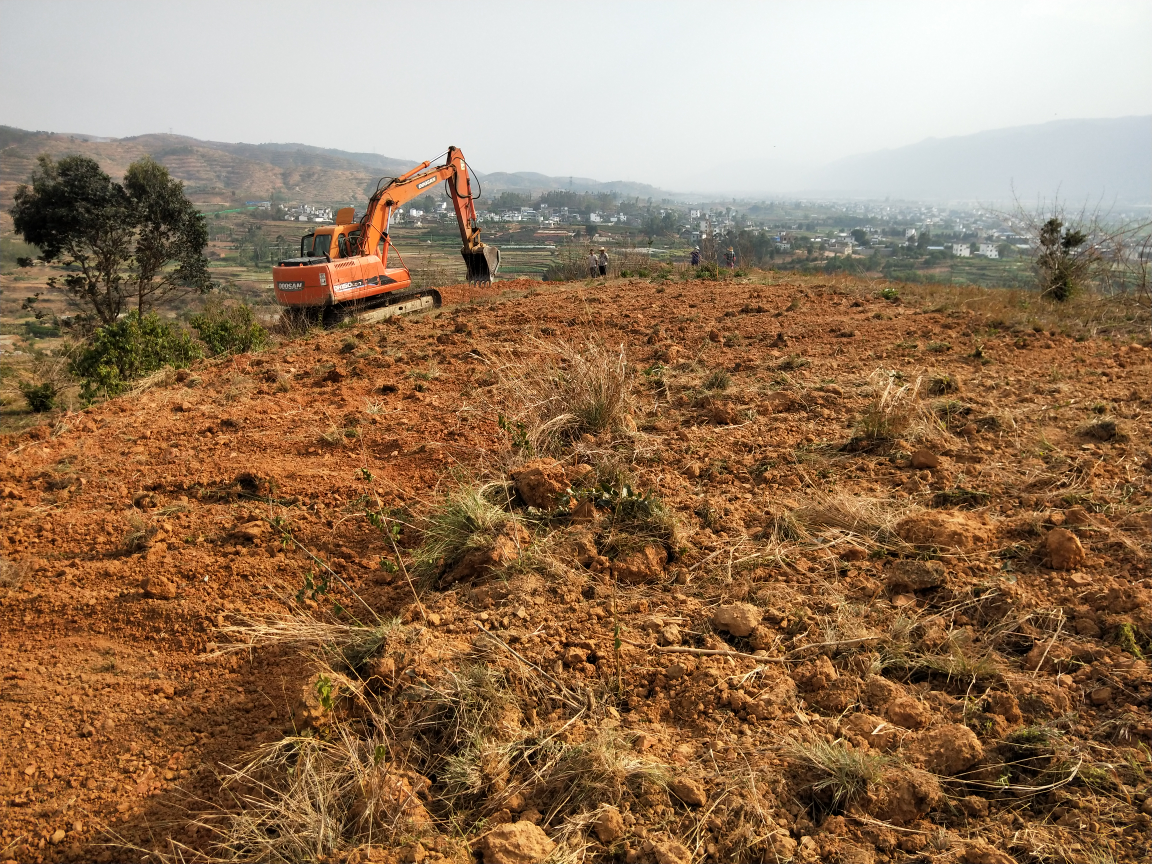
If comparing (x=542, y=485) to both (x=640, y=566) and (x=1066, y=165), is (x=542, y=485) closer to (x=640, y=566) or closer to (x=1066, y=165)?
(x=640, y=566)

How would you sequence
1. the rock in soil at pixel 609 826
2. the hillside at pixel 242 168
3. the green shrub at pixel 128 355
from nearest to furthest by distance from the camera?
the rock in soil at pixel 609 826, the green shrub at pixel 128 355, the hillside at pixel 242 168

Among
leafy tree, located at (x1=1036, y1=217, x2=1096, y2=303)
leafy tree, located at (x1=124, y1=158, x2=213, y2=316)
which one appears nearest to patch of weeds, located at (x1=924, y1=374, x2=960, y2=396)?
leafy tree, located at (x1=1036, y1=217, x2=1096, y2=303)

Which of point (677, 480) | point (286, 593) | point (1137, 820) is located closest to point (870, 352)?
point (677, 480)

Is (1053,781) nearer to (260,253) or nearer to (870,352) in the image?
(870,352)

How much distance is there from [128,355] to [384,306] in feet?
16.0

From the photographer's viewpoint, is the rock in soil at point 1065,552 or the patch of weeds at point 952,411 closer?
the rock in soil at point 1065,552

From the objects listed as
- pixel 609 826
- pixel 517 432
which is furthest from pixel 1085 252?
pixel 609 826

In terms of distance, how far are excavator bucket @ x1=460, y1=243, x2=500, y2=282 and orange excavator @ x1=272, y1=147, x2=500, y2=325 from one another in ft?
2.02

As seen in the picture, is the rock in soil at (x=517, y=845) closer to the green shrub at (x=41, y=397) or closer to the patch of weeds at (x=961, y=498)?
the patch of weeds at (x=961, y=498)

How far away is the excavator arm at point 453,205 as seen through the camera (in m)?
13.7

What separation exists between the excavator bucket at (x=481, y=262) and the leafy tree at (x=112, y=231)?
12463mm

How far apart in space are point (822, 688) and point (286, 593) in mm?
2616

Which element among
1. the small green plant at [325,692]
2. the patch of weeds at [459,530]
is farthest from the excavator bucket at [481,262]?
the small green plant at [325,692]

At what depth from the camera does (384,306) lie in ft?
44.7
